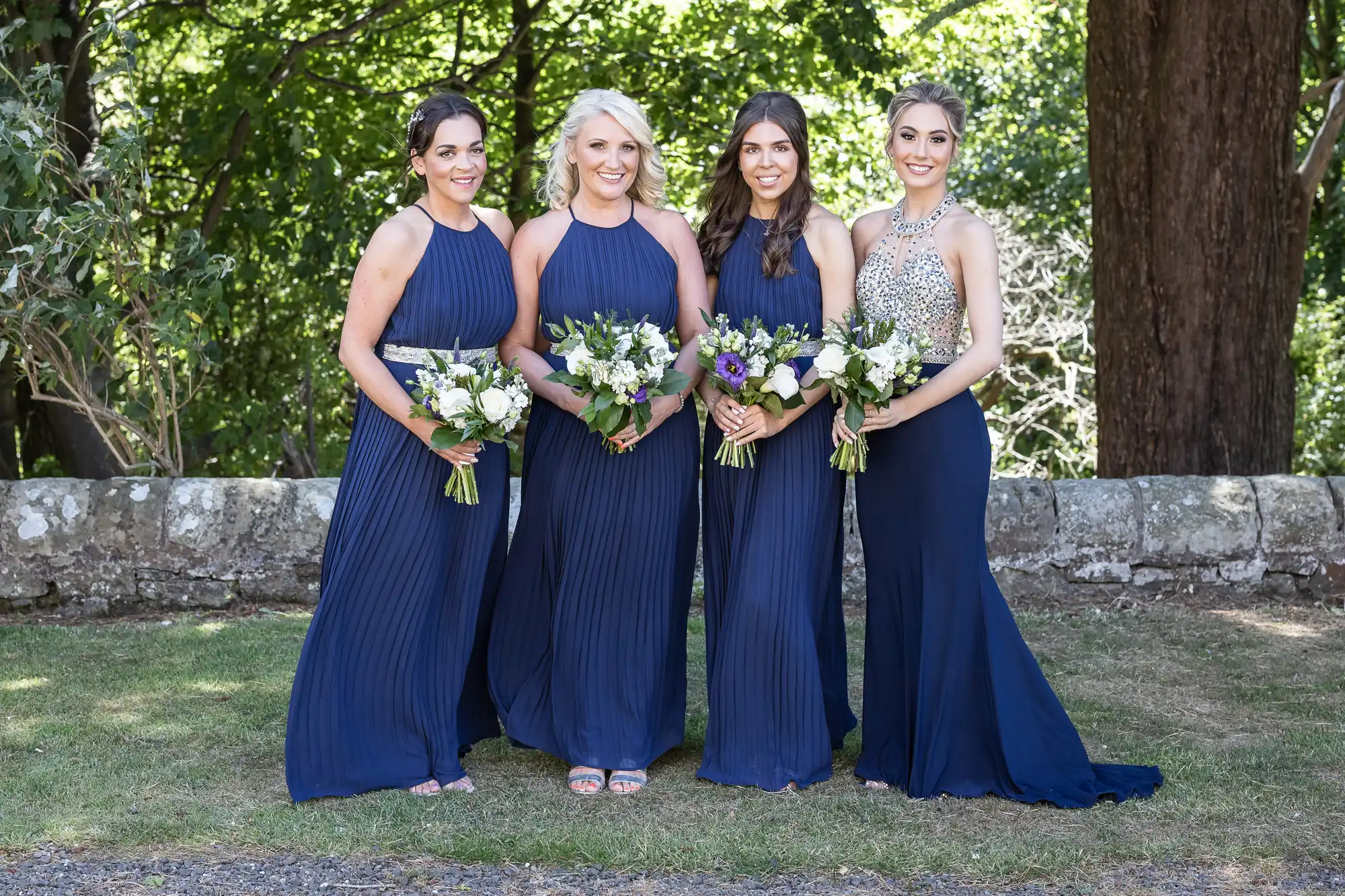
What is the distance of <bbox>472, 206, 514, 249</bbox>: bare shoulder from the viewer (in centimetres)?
445

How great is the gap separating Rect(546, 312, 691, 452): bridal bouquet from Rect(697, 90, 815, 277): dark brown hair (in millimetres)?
507

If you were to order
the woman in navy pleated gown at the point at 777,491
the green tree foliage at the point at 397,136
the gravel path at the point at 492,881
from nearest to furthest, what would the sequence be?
1. the gravel path at the point at 492,881
2. the woman in navy pleated gown at the point at 777,491
3. the green tree foliage at the point at 397,136

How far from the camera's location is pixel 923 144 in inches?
165

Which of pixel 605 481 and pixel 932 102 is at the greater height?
pixel 932 102

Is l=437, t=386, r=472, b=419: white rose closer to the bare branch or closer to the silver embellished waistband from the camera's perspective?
the silver embellished waistband

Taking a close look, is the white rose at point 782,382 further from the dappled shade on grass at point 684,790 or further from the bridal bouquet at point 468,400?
the dappled shade on grass at point 684,790

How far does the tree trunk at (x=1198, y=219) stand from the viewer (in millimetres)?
7066

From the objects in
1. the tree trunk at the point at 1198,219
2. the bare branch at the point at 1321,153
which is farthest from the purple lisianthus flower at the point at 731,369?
the bare branch at the point at 1321,153

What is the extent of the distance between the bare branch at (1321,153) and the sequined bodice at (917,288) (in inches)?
180

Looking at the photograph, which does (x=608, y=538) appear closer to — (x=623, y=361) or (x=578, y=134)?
(x=623, y=361)

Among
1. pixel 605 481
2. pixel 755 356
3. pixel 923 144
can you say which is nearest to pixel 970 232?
pixel 923 144

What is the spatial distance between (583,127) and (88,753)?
259cm

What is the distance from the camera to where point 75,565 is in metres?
6.47

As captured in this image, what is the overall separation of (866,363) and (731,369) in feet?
1.29
